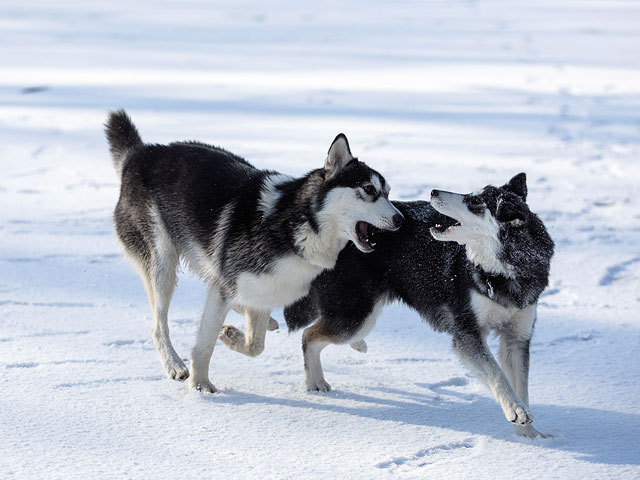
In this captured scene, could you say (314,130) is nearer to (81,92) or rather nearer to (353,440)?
(81,92)

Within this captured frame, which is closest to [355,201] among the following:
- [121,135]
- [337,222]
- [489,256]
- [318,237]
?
[337,222]

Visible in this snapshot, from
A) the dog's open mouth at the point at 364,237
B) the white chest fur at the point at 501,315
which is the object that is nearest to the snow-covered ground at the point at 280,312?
the white chest fur at the point at 501,315

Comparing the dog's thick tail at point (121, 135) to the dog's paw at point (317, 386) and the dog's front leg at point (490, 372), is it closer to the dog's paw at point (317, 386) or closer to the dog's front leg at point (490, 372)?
the dog's paw at point (317, 386)

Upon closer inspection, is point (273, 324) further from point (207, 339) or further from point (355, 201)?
point (355, 201)

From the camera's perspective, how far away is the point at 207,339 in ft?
15.7

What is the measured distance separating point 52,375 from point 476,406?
2231mm

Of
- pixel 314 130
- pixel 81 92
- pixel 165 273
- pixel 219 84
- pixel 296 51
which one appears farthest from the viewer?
pixel 296 51

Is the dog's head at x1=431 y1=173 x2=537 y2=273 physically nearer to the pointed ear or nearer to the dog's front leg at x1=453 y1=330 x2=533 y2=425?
the pointed ear

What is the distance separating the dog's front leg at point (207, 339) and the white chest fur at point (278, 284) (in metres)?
0.14

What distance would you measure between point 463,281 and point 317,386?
1.03m

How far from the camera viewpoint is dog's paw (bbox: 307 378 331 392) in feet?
15.8

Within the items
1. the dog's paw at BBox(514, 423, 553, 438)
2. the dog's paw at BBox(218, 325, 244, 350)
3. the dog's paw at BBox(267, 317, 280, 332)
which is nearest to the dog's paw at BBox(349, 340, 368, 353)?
the dog's paw at BBox(267, 317, 280, 332)

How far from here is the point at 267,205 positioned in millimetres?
4738

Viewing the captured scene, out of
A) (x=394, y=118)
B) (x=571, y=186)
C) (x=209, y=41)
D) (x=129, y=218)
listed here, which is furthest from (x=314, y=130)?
(x=209, y=41)
